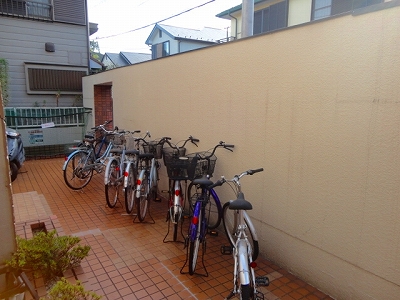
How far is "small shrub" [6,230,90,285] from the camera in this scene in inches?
102

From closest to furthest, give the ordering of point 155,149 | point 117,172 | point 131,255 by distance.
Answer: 1. point 131,255
2. point 155,149
3. point 117,172

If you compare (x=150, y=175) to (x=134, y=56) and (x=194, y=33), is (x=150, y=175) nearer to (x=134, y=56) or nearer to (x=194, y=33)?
(x=194, y=33)

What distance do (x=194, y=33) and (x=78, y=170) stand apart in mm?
15851

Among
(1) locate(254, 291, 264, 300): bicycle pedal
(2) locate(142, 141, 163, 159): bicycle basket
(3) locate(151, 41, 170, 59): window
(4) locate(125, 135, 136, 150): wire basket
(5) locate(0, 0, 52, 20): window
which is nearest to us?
(1) locate(254, 291, 264, 300): bicycle pedal

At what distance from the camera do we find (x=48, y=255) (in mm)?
2678

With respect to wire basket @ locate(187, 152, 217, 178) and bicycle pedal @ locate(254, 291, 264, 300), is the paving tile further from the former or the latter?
wire basket @ locate(187, 152, 217, 178)

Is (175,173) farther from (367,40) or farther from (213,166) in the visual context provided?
(367,40)

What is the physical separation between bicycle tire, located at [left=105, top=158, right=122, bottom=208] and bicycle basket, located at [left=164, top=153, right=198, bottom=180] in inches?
62.3

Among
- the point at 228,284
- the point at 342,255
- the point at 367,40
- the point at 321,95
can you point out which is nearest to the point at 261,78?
the point at 321,95

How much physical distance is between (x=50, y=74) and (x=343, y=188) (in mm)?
9860

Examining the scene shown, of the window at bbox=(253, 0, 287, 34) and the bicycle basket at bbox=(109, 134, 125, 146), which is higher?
the window at bbox=(253, 0, 287, 34)

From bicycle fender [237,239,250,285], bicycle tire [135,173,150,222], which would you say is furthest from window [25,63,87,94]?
bicycle fender [237,239,250,285]

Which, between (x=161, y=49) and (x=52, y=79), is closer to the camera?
(x=52, y=79)

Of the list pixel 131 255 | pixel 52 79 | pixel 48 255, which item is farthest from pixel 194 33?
pixel 48 255
